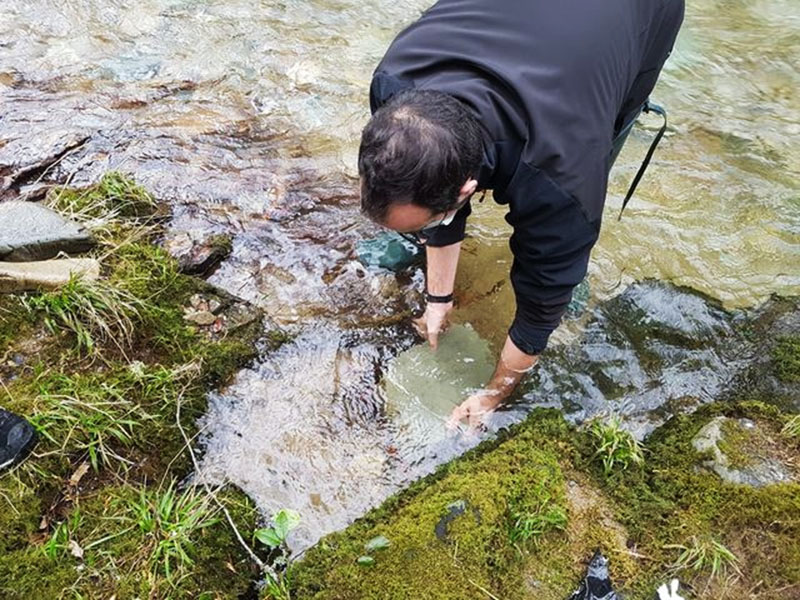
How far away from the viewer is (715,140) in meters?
5.65

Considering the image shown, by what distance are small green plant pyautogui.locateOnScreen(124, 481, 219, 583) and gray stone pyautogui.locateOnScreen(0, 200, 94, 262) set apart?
1.46 m

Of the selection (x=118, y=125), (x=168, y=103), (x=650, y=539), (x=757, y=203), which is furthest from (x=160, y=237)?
(x=757, y=203)

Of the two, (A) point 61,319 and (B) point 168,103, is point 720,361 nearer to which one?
(A) point 61,319

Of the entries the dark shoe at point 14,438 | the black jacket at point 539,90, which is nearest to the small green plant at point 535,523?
the black jacket at point 539,90

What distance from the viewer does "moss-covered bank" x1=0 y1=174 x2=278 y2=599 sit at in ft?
7.58

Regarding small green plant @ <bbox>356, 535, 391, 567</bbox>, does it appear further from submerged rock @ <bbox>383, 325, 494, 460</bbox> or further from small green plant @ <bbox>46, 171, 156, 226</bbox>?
small green plant @ <bbox>46, 171, 156, 226</bbox>

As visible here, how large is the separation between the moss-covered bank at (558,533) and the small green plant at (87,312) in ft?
4.68

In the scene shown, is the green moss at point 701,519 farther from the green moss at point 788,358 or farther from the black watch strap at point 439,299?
the black watch strap at point 439,299

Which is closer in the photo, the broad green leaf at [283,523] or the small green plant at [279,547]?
the small green plant at [279,547]

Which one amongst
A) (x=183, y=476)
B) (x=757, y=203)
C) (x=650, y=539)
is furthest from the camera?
(x=757, y=203)

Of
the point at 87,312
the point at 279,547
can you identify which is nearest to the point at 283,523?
the point at 279,547

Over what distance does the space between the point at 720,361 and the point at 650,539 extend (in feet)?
5.27

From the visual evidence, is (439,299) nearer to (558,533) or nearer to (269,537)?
(558,533)

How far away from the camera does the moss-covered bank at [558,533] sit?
7.61 ft
